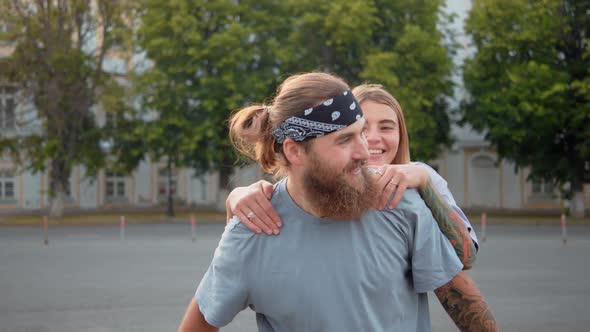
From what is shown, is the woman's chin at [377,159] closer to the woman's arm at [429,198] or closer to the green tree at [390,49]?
the woman's arm at [429,198]

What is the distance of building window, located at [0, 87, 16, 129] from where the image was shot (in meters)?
37.8

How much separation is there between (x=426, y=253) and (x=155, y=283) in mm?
10658

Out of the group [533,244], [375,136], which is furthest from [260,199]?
[533,244]

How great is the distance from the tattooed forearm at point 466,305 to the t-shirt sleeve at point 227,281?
2.32 feet

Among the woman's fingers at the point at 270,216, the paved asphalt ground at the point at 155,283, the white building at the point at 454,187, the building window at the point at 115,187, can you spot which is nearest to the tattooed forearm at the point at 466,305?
the woman's fingers at the point at 270,216

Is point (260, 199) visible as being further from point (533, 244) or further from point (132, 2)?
point (132, 2)

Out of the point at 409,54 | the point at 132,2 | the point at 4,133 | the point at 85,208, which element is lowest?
the point at 85,208

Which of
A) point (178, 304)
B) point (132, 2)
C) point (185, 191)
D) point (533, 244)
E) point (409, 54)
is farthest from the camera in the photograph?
point (185, 191)

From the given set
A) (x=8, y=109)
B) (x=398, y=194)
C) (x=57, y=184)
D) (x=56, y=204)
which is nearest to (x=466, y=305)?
(x=398, y=194)

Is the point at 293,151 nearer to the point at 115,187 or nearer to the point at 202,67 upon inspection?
the point at 202,67

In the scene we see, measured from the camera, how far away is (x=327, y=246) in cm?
236

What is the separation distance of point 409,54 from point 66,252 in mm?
19018

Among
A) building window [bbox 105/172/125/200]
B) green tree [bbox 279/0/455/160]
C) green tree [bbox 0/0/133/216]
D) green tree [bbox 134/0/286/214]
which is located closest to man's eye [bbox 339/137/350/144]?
green tree [bbox 279/0/455/160]

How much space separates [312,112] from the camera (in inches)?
92.1
